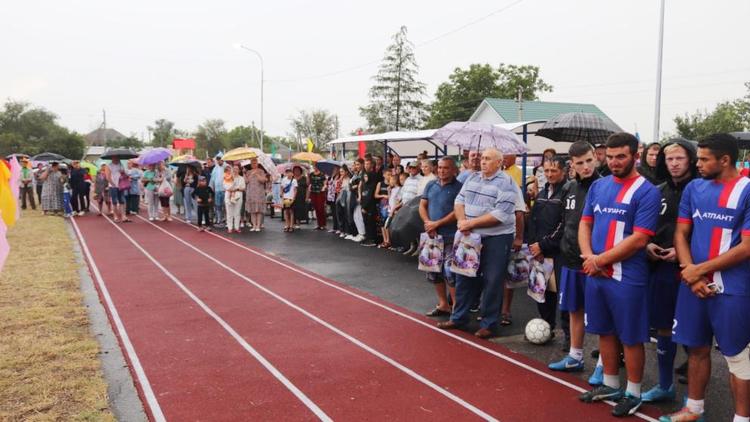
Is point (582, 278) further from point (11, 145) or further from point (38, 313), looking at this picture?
point (11, 145)

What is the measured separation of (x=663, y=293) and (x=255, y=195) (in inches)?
486

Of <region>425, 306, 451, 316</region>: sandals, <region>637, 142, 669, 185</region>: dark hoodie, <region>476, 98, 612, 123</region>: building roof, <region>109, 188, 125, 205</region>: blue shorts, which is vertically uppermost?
<region>476, 98, 612, 123</region>: building roof

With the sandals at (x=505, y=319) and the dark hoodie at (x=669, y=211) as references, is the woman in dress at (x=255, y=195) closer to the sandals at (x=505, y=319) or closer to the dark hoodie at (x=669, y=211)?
the sandals at (x=505, y=319)

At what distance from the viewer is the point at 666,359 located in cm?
441

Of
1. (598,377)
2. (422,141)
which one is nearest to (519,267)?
(598,377)

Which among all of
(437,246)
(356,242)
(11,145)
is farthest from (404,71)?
(11,145)

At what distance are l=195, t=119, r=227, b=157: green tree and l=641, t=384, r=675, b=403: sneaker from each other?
79.3 metres

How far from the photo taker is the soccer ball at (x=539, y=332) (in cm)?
571

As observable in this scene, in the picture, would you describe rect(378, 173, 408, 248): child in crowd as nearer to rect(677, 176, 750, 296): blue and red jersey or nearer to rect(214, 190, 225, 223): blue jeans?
rect(214, 190, 225, 223): blue jeans

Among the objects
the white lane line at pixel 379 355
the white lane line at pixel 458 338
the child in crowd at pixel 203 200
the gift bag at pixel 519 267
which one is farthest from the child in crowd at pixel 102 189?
A: the gift bag at pixel 519 267

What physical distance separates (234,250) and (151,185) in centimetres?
659

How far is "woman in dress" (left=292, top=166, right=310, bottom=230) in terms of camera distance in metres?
15.6

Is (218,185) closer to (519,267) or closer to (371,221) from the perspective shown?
(371,221)

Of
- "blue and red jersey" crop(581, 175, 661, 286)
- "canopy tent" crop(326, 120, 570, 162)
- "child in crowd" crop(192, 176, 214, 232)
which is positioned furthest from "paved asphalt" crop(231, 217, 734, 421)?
"canopy tent" crop(326, 120, 570, 162)
